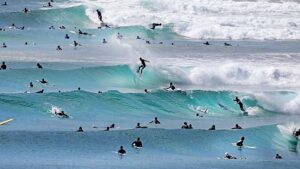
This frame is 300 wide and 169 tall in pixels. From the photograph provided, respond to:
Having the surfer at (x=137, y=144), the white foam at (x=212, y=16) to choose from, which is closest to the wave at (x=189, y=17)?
the white foam at (x=212, y=16)

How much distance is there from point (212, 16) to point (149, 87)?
3279 centimetres

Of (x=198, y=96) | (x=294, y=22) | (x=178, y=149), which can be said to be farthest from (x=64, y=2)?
(x=178, y=149)

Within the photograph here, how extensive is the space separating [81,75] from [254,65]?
1137 cm

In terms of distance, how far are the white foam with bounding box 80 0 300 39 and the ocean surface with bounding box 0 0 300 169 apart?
0.16 metres

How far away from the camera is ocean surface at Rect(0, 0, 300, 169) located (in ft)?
104

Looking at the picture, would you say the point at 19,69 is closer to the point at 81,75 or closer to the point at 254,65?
the point at 81,75

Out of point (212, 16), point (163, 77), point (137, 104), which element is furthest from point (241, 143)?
point (212, 16)

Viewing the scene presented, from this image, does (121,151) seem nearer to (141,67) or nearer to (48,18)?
(141,67)

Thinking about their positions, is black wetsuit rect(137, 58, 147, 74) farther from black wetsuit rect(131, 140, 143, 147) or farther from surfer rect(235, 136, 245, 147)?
black wetsuit rect(131, 140, 143, 147)

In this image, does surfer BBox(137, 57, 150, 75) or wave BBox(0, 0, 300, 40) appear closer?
surfer BBox(137, 57, 150, 75)

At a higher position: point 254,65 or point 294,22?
point 294,22

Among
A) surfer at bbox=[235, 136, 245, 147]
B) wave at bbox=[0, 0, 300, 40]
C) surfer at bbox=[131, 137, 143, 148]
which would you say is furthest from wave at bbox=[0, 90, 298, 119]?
wave at bbox=[0, 0, 300, 40]

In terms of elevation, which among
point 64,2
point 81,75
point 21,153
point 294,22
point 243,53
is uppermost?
point 64,2

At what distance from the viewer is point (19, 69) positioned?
47.4 meters
